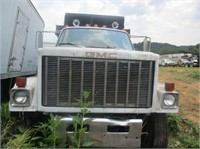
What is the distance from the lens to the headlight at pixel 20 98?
4828 mm

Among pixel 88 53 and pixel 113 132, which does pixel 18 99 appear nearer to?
pixel 88 53

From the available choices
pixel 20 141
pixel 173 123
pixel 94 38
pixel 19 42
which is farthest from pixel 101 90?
pixel 19 42

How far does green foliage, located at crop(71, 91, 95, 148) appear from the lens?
4637 mm

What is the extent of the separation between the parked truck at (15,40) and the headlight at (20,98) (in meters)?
1.50

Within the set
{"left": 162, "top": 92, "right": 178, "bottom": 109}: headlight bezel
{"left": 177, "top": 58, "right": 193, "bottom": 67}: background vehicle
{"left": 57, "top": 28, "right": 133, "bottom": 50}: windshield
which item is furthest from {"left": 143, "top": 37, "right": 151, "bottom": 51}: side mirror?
{"left": 177, "top": 58, "right": 193, "bottom": 67}: background vehicle

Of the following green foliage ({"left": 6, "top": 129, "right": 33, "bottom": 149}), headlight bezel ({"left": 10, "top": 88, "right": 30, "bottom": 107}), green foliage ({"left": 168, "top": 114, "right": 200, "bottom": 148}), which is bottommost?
green foliage ({"left": 168, "top": 114, "right": 200, "bottom": 148})

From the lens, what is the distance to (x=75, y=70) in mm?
4738

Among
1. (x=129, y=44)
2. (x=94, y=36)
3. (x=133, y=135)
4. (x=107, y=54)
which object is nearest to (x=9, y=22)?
(x=94, y=36)

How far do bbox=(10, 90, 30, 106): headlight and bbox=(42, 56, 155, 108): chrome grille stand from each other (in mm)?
261

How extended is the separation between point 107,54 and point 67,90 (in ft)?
2.65

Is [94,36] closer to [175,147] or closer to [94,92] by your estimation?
[94,92]

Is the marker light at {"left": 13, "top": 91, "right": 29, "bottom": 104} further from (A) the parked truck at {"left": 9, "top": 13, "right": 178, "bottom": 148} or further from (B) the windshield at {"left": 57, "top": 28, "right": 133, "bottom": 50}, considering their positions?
(B) the windshield at {"left": 57, "top": 28, "right": 133, "bottom": 50}

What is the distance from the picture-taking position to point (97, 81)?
15.8ft

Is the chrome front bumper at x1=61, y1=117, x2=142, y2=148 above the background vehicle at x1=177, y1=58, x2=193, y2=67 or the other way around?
the other way around
